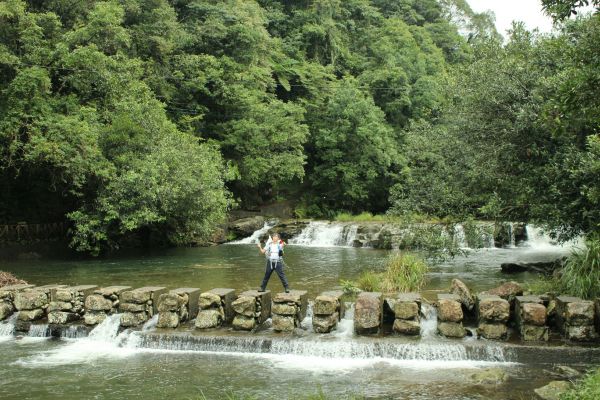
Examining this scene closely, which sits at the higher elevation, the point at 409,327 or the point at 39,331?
the point at 409,327

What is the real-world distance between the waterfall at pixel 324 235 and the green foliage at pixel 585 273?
1703 cm

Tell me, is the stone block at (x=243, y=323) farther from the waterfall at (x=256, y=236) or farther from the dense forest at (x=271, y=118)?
the waterfall at (x=256, y=236)

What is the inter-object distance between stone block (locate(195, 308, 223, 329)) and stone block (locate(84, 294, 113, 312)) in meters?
2.17

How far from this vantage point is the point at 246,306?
1030 centimetres

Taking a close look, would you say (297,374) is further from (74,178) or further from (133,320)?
(74,178)

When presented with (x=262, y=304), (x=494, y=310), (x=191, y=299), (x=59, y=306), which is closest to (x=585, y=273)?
(x=494, y=310)

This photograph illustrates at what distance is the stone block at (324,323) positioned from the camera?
32.9ft

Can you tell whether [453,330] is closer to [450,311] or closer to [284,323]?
[450,311]

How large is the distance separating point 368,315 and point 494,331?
2292 millimetres

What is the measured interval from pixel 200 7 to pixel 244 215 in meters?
13.8

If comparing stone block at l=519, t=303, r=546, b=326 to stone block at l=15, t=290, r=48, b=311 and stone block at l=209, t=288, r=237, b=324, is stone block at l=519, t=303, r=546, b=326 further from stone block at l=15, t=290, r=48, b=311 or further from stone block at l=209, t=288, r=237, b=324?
stone block at l=15, t=290, r=48, b=311

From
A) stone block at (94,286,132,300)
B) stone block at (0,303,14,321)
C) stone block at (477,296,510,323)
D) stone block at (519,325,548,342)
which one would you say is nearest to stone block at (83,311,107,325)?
A: stone block at (94,286,132,300)

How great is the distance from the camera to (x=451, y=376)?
8.21 m

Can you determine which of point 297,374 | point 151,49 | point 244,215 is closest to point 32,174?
point 151,49
